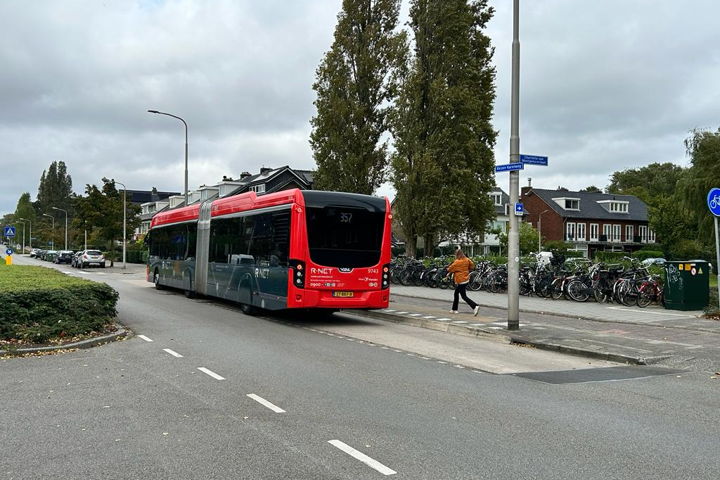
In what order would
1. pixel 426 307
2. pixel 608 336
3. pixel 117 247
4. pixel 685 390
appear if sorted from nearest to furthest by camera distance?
pixel 685 390 → pixel 608 336 → pixel 426 307 → pixel 117 247

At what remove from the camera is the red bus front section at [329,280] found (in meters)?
13.5

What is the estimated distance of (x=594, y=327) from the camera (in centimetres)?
1391

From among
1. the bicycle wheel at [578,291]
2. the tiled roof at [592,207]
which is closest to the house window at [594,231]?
the tiled roof at [592,207]

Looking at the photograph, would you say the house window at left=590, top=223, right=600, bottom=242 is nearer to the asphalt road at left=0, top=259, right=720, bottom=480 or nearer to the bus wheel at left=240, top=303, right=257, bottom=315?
the bus wheel at left=240, top=303, right=257, bottom=315

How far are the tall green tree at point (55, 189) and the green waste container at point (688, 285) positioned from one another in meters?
136

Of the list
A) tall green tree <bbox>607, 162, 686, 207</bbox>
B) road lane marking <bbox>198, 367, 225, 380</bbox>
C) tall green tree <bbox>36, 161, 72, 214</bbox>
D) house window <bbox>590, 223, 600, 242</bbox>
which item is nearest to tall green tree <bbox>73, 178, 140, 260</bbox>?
road lane marking <bbox>198, 367, 225, 380</bbox>

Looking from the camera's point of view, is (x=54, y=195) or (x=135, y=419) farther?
(x=54, y=195)

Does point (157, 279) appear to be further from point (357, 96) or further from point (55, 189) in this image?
point (55, 189)

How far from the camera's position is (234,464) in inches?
184

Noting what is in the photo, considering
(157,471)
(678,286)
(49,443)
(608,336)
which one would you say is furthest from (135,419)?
(678,286)

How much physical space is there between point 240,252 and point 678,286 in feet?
38.5

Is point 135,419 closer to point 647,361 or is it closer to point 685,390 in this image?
point 685,390

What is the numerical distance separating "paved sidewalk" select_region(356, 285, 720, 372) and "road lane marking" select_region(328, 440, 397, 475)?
21.4ft

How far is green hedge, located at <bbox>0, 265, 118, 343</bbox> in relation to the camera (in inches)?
397
